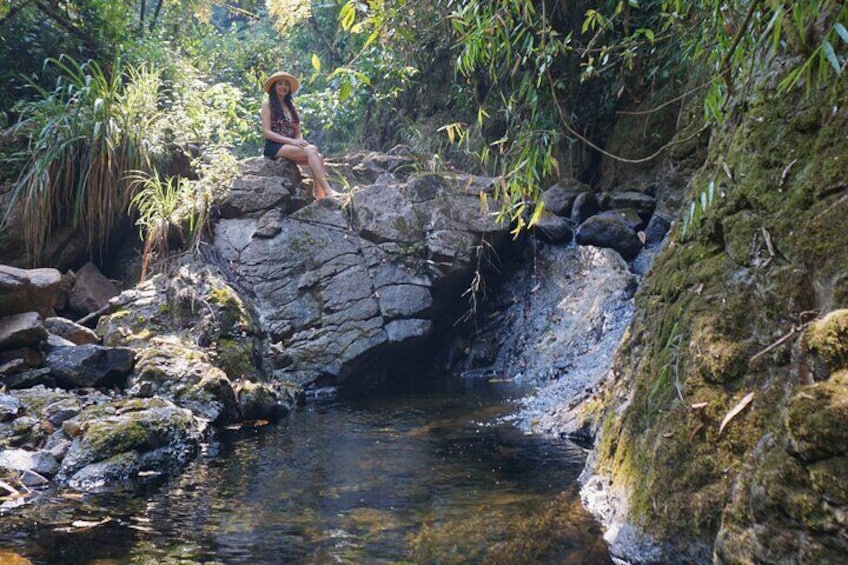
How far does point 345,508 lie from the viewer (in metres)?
4.02

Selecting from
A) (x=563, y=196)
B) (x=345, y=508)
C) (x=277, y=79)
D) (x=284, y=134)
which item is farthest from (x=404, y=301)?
(x=345, y=508)

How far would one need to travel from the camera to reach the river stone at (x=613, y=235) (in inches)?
331

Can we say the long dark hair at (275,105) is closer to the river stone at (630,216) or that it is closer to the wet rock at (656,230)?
the river stone at (630,216)

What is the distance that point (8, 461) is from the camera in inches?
178

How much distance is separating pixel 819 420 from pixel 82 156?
8.50 meters

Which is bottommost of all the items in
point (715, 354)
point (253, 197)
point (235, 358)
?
point (235, 358)

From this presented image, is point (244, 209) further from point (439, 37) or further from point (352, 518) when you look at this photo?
point (352, 518)

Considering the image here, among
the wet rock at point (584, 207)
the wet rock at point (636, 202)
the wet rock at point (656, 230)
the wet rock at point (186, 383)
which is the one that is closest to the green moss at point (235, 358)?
the wet rock at point (186, 383)

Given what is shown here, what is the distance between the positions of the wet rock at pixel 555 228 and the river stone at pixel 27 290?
524 centimetres

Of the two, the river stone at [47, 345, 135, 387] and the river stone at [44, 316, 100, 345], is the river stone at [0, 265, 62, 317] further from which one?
the river stone at [47, 345, 135, 387]

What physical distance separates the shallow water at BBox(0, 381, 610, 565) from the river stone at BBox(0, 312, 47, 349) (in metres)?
1.79

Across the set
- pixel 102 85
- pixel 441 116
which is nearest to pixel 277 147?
pixel 102 85

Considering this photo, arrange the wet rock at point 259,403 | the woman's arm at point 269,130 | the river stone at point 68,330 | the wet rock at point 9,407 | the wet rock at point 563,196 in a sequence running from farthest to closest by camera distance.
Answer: the wet rock at point 563,196, the woman's arm at point 269,130, the river stone at point 68,330, the wet rock at point 259,403, the wet rock at point 9,407

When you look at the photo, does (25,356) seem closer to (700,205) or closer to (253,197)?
(253,197)
